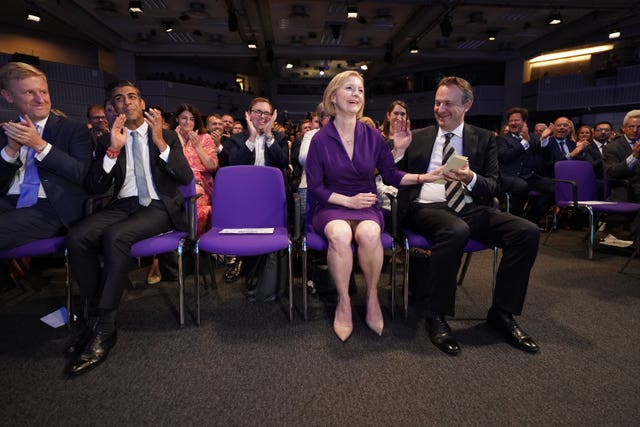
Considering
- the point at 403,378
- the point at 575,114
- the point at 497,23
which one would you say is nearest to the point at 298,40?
the point at 497,23

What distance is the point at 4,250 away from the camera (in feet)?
7.11

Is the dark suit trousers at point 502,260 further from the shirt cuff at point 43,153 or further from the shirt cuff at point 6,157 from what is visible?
the shirt cuff at point 6,157

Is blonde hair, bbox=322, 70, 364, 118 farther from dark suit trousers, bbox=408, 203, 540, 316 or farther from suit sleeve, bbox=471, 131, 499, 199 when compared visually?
dark suit trousers, bbox=408, 203, 540, 316

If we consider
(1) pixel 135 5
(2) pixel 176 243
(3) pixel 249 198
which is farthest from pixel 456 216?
(1) pixel 135 5

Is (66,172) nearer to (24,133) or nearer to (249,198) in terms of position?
(24,133)

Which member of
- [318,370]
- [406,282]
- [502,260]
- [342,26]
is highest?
[342,26]

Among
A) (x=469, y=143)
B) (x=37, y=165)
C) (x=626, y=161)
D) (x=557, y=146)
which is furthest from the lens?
(x=557, y=146)

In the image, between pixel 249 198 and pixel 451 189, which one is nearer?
pixel 451 189

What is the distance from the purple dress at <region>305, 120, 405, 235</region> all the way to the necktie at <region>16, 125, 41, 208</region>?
1646mm

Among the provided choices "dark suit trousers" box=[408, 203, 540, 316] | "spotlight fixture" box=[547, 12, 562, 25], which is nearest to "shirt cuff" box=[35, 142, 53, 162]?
"dark suit trousers" box=[408, 203, 540, 316]

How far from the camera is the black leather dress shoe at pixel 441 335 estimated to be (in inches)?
79.8

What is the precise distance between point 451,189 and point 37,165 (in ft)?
8.16

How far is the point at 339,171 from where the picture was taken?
7.77ft

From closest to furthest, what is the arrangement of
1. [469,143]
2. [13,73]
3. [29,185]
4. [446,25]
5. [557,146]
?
[13,73], [29,185], [469,143], [557,146], [446,25]
